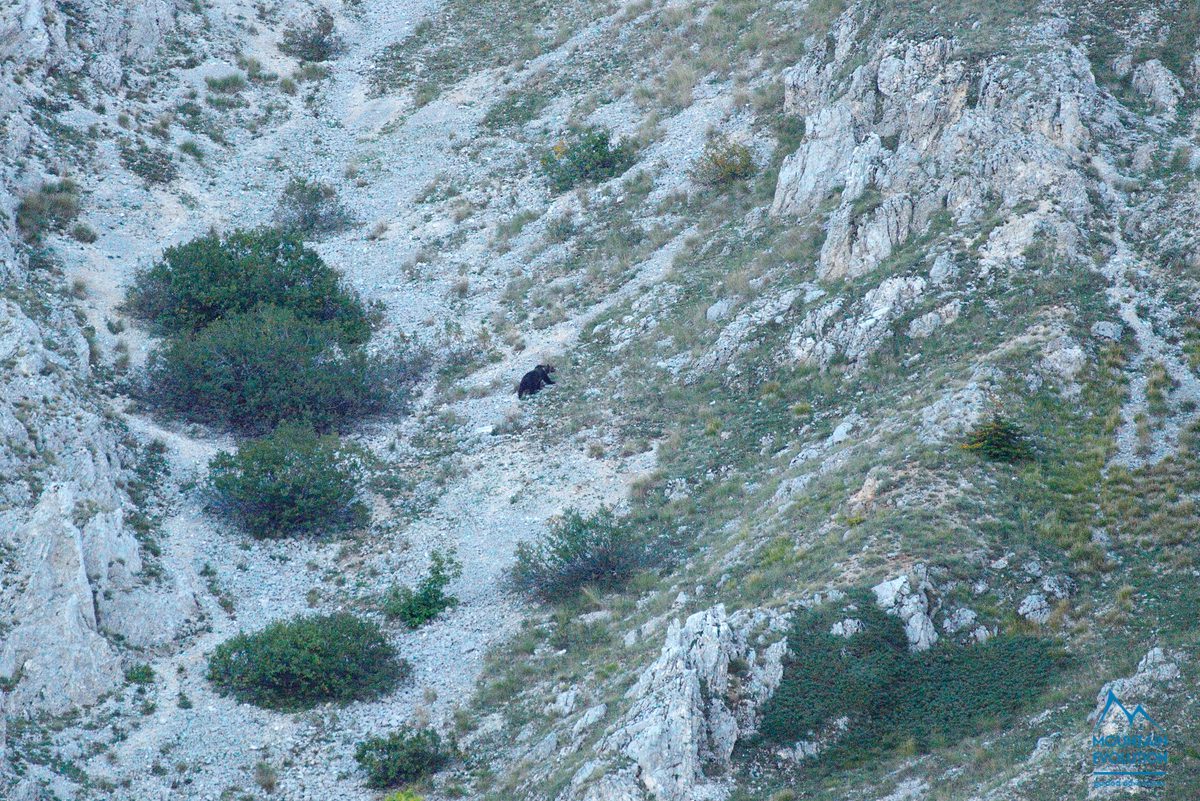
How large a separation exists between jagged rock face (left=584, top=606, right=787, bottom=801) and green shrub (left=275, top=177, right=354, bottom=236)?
74.0ft

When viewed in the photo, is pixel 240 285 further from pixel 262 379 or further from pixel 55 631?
pixel 55 631

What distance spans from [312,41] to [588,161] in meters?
14.9

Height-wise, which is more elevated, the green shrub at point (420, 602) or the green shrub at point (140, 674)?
the green shrub at point (140, 674)

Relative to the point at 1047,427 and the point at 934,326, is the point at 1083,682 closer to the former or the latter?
the point at 1047,427

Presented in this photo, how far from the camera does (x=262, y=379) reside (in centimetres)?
2714

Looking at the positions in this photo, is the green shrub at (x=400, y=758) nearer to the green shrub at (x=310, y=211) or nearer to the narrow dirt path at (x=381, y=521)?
the narrow dirt path at (x=381, y=521)

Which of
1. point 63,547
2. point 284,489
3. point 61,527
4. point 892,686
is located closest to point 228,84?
point 284,489

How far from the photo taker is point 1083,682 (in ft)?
47.4

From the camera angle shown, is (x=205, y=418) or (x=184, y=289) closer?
(x=205, y=418)

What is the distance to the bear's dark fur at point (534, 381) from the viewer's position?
2722 cm

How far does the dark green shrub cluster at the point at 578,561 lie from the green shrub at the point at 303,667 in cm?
298

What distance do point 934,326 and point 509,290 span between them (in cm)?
1318

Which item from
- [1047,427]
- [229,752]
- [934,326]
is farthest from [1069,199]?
[229,752]

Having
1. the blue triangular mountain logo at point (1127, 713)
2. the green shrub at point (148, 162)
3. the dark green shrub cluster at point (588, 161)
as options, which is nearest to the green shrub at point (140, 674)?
the blue triangular mountain logo at point (1127, 713)
